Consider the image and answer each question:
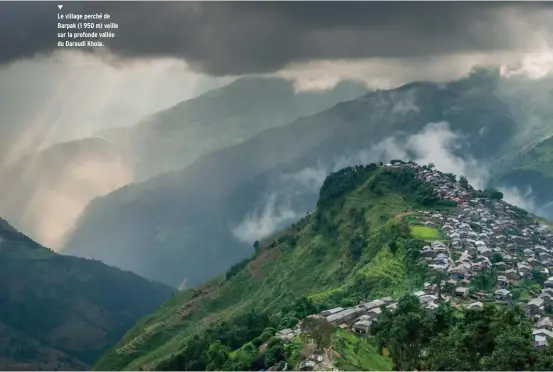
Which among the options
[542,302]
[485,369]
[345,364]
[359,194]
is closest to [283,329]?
[345,364]

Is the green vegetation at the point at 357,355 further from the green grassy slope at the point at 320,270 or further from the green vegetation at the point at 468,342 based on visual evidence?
the green grassy slope at the point at 320,270

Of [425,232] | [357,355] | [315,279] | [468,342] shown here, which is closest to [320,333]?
[357,355]

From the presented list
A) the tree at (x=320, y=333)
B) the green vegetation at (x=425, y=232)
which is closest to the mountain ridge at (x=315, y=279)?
the green vegetation at (x=425, y=232)

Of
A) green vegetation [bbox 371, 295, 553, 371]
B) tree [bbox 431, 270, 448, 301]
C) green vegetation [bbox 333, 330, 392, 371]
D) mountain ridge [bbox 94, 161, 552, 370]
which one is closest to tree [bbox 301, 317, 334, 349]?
green vegetation [bbox 333, 330, 392, 371]

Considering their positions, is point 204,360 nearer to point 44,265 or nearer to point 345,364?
point 345,364

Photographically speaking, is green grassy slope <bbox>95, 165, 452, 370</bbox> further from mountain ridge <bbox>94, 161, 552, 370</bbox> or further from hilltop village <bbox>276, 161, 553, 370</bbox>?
hilltop village <bbox>276, 161, 553, 370</bbox>

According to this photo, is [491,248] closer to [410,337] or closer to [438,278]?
[438,278]

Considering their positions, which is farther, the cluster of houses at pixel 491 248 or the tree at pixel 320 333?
the cluster of houses at pixel 491 248
